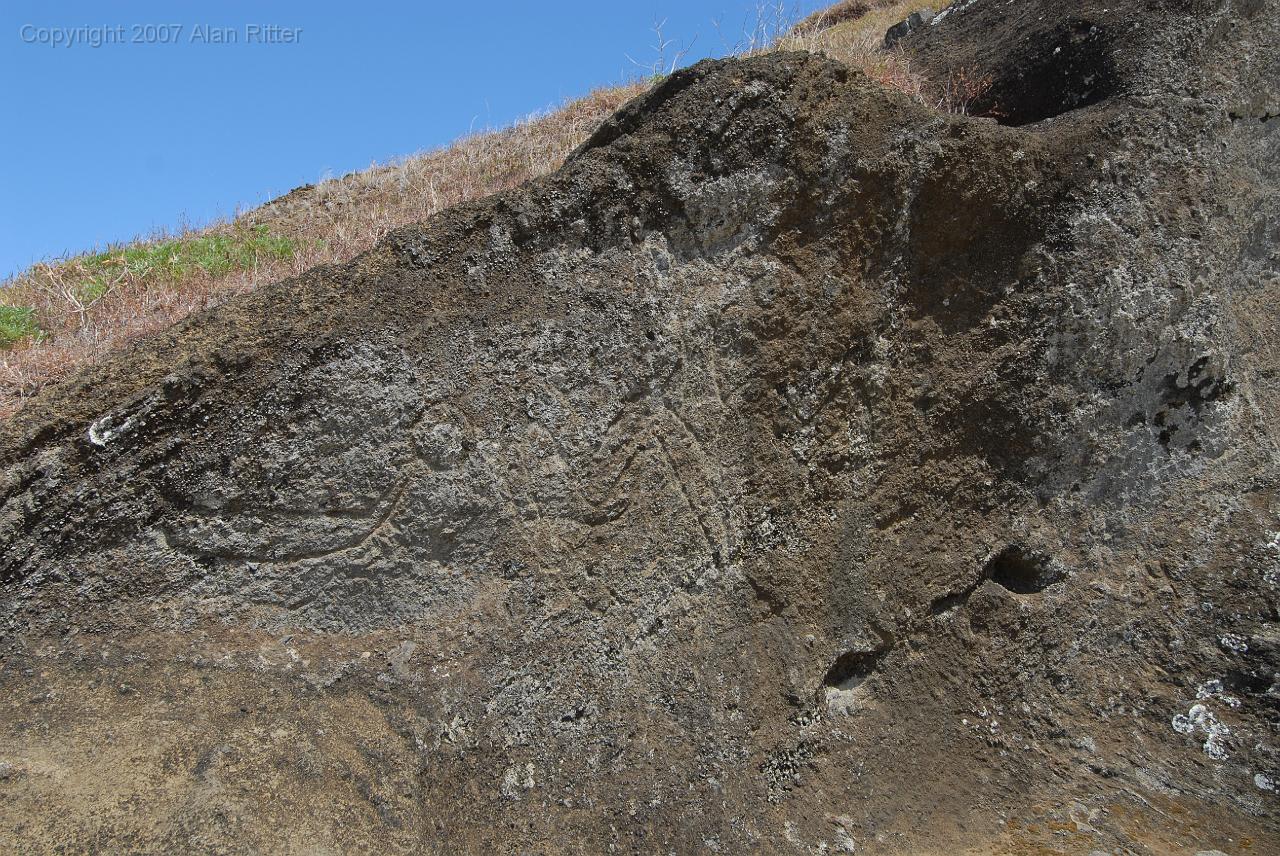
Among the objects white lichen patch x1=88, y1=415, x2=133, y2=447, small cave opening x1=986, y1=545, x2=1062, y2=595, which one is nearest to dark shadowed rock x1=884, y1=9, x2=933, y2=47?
small cave opening x1=986, y1=545, x2=1062, y2=595

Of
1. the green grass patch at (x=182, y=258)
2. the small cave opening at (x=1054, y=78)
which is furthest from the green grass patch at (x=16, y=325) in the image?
the small cave opening at (x=1054, y=78)

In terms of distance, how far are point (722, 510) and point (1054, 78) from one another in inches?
111

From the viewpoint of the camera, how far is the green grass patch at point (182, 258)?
5.43 metres

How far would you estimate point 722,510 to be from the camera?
3.39 m

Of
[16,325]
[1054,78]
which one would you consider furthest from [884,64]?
[16,325]

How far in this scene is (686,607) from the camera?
3.32 meters

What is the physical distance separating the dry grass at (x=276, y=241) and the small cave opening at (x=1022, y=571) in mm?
2518

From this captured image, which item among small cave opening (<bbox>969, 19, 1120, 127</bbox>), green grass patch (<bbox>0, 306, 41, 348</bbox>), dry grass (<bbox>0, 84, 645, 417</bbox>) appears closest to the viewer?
small cave opening (<bbox>969, 19, 1120, 127</bbox>)

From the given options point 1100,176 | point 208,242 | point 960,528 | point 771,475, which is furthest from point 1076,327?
point 208,242

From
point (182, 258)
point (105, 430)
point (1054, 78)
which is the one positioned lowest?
point (105, 430)

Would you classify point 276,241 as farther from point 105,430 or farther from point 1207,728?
point 1207,728

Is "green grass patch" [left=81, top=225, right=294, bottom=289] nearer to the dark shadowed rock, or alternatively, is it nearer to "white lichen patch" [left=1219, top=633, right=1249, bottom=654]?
the dark shadowed rock

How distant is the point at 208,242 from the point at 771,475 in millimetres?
4281

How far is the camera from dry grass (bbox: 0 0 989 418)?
468 centimetres
